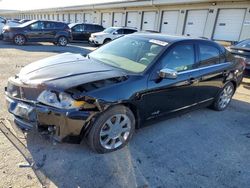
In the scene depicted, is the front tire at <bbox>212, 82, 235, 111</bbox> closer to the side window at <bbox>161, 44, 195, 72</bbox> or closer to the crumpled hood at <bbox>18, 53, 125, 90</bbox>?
the side window at <bbox>161, 44, 195, 72</bbox>

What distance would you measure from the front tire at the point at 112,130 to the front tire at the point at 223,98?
2.53 metres

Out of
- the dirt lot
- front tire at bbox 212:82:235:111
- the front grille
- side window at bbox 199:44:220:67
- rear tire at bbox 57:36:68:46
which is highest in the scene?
side window at bbox 199:44:220:67

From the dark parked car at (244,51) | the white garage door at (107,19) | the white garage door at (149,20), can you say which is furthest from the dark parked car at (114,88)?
the white garage door at (107,19)

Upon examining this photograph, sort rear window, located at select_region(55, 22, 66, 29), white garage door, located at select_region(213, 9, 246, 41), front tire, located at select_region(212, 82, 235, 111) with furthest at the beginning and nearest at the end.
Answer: rear window, located at select_region(55, 22, 66, 29) → white garage door, located at select_region(213, 9, 246, 41) → front tire, located at select_region(212, 82, 235, 111)

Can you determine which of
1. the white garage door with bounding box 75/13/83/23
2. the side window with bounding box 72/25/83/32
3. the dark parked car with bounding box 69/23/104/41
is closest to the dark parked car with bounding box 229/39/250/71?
the dark parked car with bounding box 69/23/104/41

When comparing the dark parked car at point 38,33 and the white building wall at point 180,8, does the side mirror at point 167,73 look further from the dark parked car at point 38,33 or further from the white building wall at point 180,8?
the white building wall at point 180,8

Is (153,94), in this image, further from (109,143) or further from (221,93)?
(221,93)

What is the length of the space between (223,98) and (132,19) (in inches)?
775

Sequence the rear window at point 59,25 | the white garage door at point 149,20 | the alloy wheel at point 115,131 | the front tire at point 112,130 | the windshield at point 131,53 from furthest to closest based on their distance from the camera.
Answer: the white garage door at point 149,20, the rear window at point 59,25, the windshield at point 131,53, the alloy wheel at point 115,131, the front tire at point 112,130

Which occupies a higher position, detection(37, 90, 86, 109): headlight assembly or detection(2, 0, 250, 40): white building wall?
detection(2, 0, 250, 40): white building wall

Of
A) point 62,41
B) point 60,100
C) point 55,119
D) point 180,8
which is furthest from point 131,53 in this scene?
point 180,8

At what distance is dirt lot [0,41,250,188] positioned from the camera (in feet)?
8.38

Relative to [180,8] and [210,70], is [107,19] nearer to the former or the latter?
[180,8]

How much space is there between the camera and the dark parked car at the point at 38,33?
522 inches
